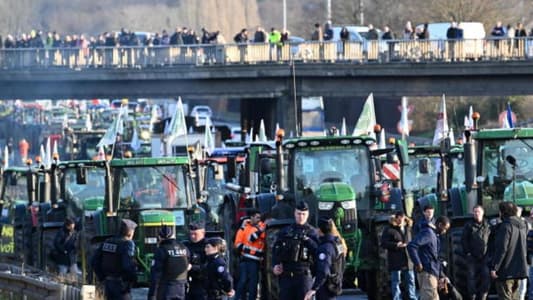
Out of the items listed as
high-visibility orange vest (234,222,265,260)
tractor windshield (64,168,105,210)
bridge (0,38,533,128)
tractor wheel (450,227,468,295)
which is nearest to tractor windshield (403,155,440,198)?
tractor windshield (64,168,105,210)

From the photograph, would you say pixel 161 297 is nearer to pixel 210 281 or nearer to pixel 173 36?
pixel 210 281

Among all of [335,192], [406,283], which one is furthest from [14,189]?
[406,283]

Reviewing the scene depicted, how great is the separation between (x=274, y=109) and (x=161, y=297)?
4216 cm

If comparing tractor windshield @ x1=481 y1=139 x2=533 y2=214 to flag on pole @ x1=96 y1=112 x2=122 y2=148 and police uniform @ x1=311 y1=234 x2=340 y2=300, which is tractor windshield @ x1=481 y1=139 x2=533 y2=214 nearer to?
police uniform @ x1=311 y1=234 x2=340 y2=300

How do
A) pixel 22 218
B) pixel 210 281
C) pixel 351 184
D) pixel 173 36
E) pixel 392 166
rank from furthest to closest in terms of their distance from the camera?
pixel 173 36, pixel 22 218, pixel 392 166, pixel 351 184, pixel 210 281

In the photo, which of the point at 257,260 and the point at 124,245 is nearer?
the point at 124,245

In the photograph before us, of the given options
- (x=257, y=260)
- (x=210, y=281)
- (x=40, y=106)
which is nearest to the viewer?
(x=210, y=281)

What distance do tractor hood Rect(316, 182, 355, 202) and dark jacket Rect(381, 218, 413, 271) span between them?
960mm

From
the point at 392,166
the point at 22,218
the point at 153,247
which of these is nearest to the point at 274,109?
the point at 22,218

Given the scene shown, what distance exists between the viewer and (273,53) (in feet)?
186

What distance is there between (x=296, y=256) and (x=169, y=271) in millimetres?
1447

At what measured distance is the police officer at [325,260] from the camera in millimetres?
17906

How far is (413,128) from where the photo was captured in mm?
72000

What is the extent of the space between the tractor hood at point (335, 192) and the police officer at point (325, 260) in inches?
189
